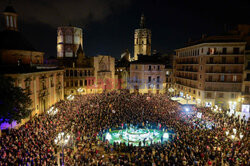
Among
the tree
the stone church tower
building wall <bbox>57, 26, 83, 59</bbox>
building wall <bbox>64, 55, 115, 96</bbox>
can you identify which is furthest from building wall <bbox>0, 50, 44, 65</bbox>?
the stone church tower

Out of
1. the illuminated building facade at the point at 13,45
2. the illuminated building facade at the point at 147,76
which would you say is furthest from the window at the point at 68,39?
the illuminated building facade at the point at 13,45

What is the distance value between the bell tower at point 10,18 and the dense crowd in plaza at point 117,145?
838 inches

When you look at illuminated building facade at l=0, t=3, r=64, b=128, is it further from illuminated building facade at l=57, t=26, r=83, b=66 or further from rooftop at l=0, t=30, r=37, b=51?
illuminated building facade at l=57, t=26, r=83, b=66

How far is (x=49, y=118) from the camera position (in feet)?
73.7

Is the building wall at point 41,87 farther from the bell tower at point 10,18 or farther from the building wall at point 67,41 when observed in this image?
the building wall at point 67,41

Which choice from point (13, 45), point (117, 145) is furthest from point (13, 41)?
point (117, 145)

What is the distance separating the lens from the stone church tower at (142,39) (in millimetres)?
84500

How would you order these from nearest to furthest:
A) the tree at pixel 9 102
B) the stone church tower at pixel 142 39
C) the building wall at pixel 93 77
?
the tree at pixel 9 102, the building wall at pixel 93 77, the stone church tower at pixel 142 39

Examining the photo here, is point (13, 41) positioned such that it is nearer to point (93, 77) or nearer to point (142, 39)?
point (93, 77)

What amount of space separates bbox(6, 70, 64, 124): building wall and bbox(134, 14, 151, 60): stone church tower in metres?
53.0

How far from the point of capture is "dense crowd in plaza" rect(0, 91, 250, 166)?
45.9 feet

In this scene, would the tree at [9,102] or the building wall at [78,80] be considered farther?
the building wall at [78,80]

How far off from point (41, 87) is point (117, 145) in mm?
18556

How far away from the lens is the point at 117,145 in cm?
1773
